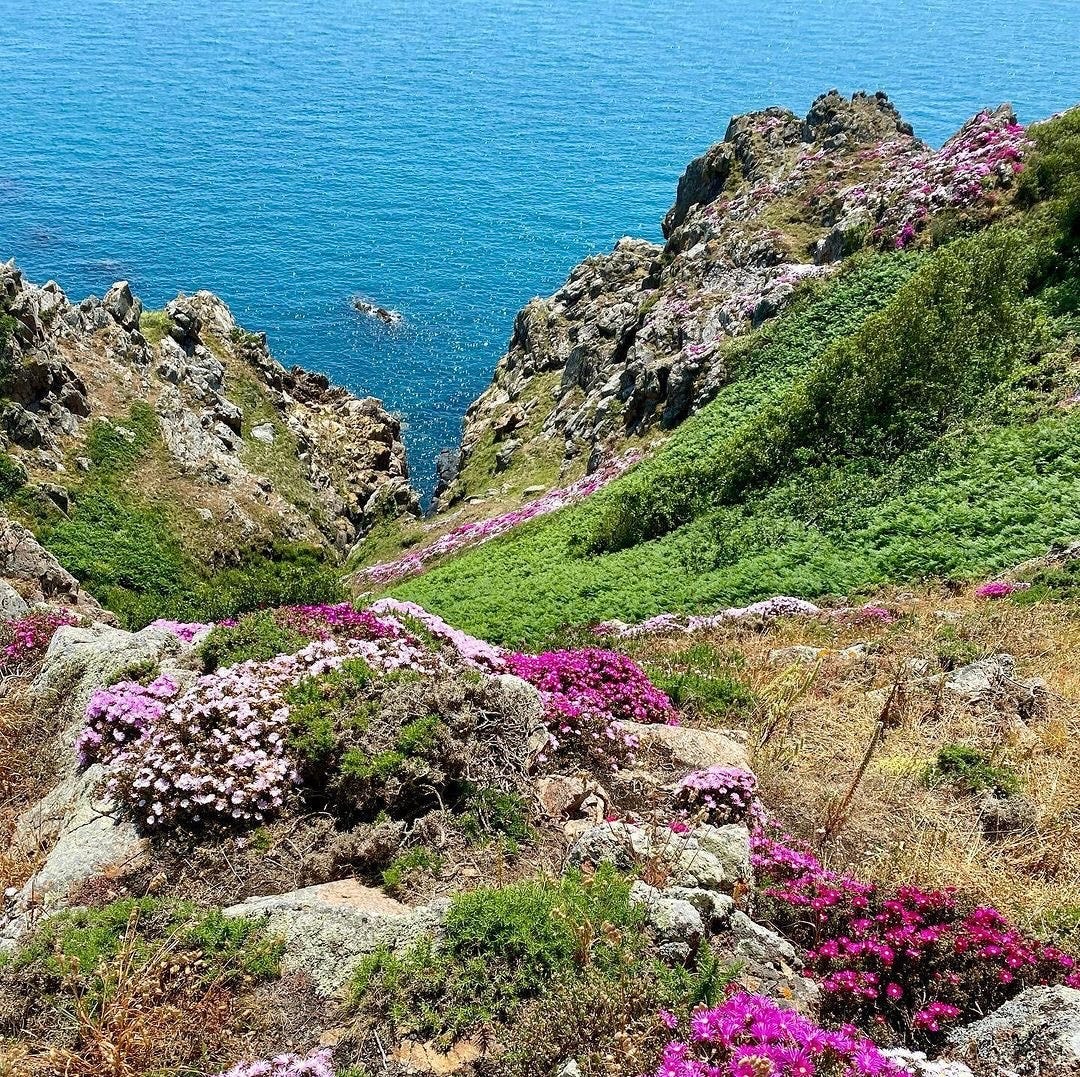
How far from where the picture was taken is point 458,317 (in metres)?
79.6

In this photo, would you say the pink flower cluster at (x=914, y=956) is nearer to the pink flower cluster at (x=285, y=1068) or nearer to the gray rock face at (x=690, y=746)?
the gray rock face at (x=690, y=746)

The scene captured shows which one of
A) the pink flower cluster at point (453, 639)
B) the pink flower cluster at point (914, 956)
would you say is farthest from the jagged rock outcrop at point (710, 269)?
the pink flower cluster at point (914, 956)

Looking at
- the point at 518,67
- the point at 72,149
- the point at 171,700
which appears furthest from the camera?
the point at 518,67

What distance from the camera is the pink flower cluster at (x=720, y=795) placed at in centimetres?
906

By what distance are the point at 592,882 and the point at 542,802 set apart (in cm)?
230

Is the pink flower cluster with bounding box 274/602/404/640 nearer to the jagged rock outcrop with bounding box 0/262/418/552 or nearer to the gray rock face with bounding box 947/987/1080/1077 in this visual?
the gray rock face with bounding box 947/987/1080/1077

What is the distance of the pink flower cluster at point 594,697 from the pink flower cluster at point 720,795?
3.72 ft

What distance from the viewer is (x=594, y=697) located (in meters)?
11.8

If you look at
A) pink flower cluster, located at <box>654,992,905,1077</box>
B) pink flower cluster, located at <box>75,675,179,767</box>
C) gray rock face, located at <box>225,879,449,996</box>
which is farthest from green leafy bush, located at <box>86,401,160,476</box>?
pink flower cluster, located at <box>654,992,905,1077</box>

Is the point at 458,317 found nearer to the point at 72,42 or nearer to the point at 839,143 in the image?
the point at 839,143

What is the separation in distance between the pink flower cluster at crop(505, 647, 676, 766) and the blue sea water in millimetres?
48807

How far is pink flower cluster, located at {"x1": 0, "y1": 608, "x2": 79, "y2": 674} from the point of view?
40.7ft

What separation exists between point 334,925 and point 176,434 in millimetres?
41172

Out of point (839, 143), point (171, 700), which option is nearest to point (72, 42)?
point (839, 143)
